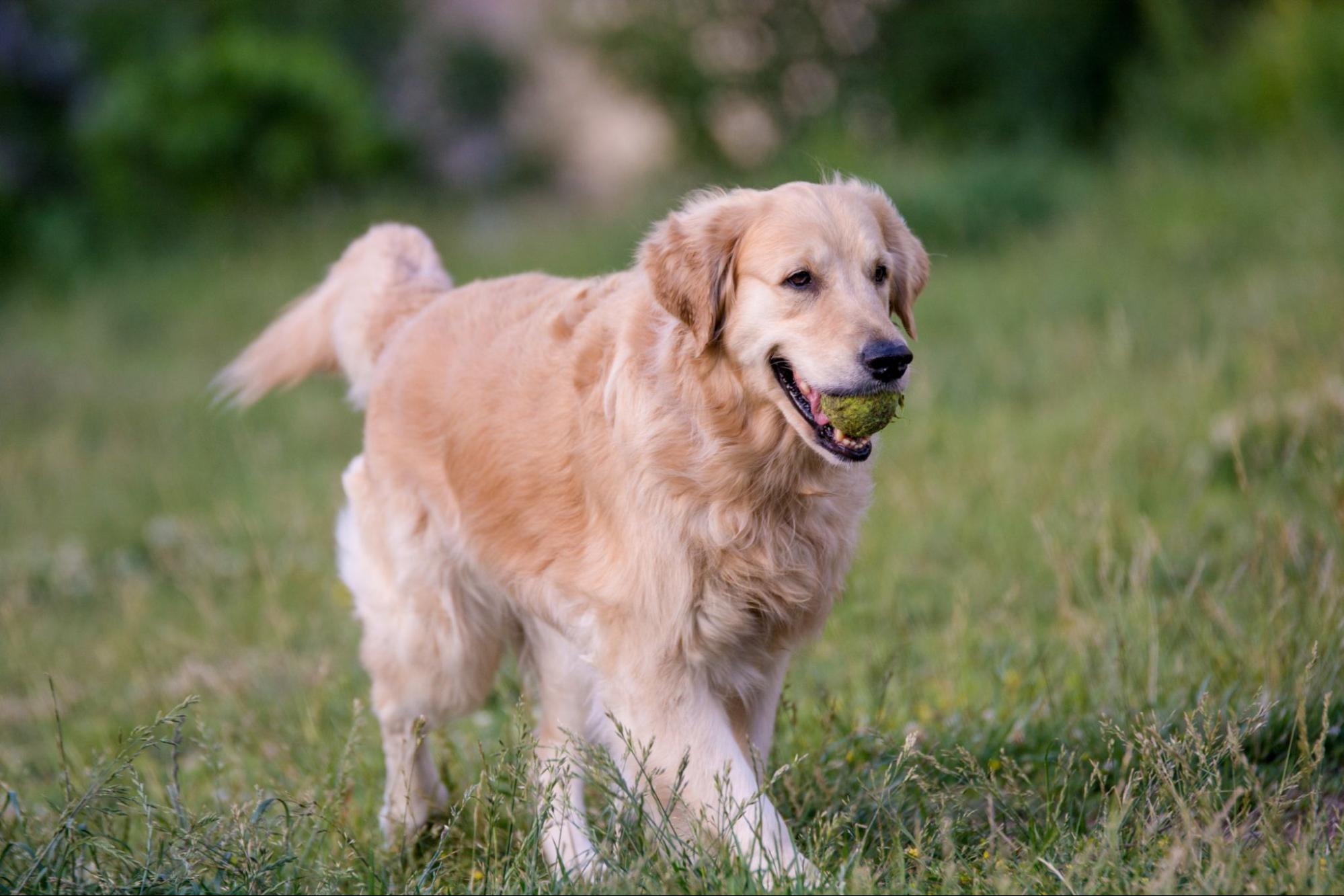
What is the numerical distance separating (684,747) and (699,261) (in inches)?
45.7

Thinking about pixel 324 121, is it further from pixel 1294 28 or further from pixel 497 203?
pixel 1294 28

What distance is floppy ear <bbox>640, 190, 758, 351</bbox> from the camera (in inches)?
127

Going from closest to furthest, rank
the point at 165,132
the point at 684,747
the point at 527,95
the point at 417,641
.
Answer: the point at 684,747 → the point at 417,641 → the point at 165,132 → the point at 527,95

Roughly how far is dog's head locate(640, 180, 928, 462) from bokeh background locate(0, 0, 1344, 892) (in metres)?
0.64

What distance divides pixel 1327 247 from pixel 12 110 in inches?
632

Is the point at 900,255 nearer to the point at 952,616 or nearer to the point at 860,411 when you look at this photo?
the point at 860,411

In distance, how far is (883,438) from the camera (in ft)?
13.4

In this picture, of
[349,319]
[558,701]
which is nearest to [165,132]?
[349,319]

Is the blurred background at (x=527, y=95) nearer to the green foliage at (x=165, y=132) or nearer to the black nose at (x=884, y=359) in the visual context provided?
the green foliage at (x=165, y=132)

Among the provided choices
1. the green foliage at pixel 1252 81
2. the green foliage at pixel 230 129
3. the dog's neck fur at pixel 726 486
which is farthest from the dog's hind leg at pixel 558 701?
the green foliage at pixel 230 129

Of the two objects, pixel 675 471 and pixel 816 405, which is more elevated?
pixel 816 405

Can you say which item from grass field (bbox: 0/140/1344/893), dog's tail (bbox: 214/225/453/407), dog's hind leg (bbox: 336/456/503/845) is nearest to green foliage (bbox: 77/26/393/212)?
grass field (bbox: 0/140/1344/893)

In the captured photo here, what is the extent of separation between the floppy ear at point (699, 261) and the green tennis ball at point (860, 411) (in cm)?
36

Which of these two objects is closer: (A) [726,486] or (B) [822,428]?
(B) [822,428]
